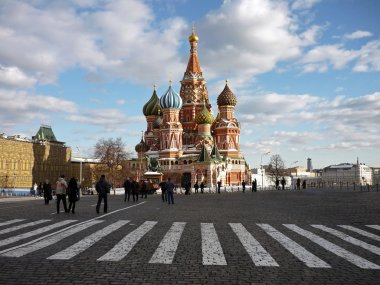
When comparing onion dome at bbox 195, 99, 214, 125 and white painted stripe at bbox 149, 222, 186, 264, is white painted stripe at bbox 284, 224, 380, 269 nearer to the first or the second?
white painted stripe at bbox 149, 222, 186, 264

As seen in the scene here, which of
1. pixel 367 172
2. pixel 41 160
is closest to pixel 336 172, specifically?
pixel 367 172

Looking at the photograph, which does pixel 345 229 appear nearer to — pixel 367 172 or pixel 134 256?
pixel 134 256

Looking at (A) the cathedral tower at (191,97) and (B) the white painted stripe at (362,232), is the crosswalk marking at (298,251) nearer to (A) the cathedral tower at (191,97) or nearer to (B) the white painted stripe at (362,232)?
(B) the white painted stripe at (362,232)

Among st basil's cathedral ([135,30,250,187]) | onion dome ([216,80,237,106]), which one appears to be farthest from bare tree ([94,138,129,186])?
onion dome ([216,80,237,106])

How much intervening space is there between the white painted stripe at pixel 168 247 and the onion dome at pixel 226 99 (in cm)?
7754

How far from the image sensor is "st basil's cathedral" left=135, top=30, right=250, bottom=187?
80.9 m

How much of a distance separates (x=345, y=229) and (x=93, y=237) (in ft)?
25.2

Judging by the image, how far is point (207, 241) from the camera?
983cm

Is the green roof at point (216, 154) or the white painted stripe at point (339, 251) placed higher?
the green roof at point (216, 154)

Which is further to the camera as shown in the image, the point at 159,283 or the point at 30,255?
the point at 30,255

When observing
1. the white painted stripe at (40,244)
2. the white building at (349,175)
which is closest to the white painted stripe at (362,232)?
the white painted stripe at (40,244)

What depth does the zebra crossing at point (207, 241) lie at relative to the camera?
7.75 metres

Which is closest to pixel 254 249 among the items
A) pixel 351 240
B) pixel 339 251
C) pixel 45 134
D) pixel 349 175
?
pixel 339 251

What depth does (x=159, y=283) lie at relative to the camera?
6.01m
